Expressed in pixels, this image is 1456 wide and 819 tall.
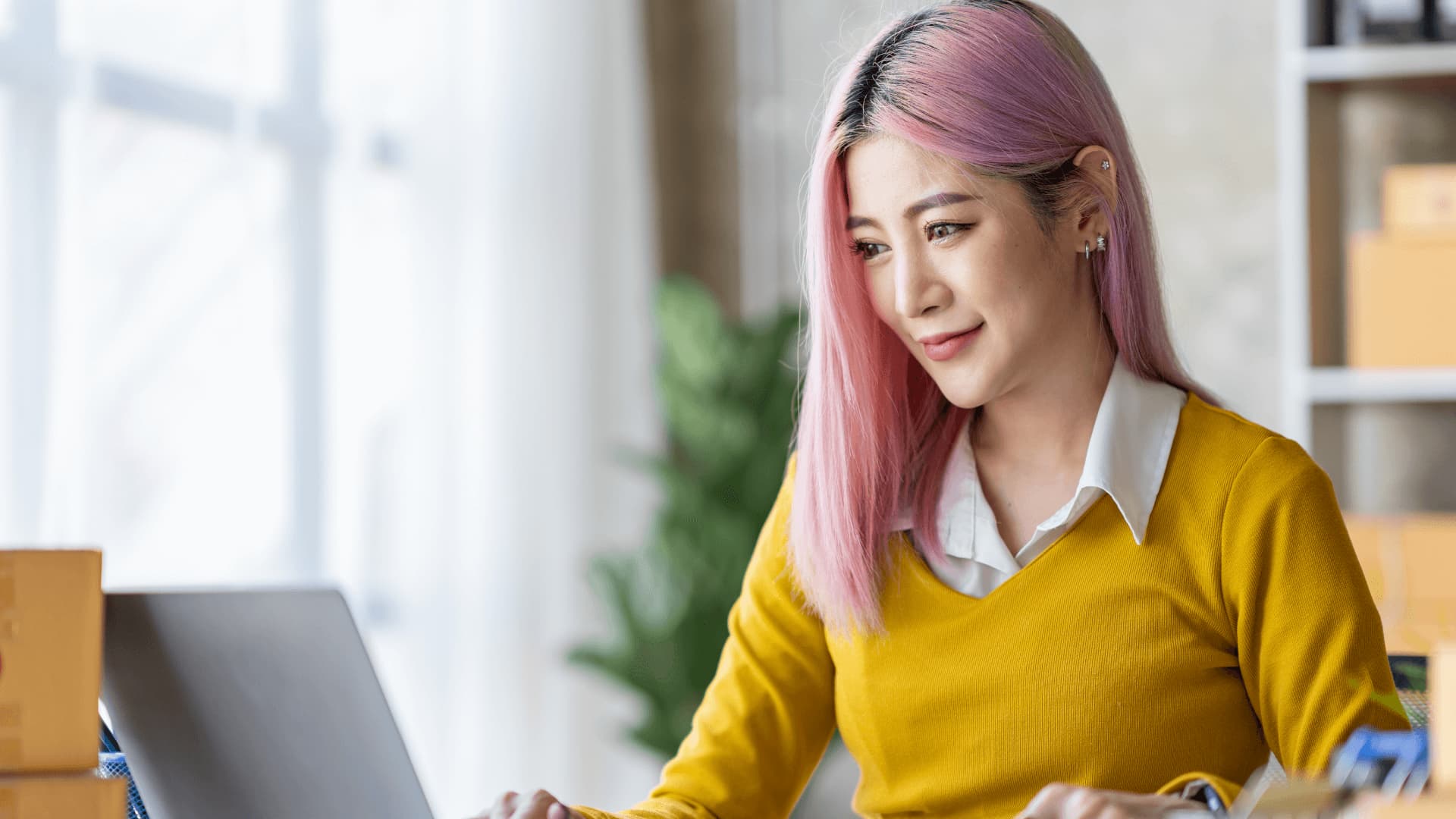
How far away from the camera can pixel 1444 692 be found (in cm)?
73

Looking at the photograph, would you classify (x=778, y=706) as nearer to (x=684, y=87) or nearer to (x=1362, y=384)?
(x=1362, y=384)

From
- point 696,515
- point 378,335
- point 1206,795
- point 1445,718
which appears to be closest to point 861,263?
point 1206,795

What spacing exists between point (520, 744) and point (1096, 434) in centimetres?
192

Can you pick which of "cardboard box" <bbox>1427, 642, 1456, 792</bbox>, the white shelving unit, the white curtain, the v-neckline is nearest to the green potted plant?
the white curtain

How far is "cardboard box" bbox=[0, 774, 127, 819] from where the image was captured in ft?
3.05

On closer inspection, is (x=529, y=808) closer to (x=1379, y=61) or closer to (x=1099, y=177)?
(x=1099, y=177)

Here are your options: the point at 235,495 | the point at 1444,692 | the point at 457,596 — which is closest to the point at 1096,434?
the point at 1444,692

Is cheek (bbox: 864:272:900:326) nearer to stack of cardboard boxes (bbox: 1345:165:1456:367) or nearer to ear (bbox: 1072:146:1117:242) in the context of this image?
ear (bbox: 1072:146:1117:242)

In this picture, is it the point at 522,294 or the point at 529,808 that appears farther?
the point at 522,294

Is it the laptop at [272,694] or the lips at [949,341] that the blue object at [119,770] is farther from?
the lips at [949,341]

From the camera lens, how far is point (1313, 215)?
8.04ft

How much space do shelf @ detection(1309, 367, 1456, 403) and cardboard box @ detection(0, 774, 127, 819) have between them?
79.2 inches

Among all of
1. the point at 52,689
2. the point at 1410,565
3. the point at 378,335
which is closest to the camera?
the point at 52,689

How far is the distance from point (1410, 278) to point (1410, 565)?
17.9 inches
